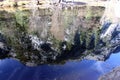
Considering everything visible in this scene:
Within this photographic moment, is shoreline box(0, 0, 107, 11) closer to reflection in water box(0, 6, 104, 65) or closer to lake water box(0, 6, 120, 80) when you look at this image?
reflection in water box(0, 6, 104, 65)

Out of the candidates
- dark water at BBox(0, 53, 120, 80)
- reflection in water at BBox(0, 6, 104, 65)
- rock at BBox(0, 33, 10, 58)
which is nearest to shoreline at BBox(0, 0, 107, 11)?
reflection in water at BBox(0, 6, 104, 65)

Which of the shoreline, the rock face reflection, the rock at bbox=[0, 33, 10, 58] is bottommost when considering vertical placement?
the shoreline

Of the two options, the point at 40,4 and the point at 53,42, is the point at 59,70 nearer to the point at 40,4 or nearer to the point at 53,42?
the point at 53,42

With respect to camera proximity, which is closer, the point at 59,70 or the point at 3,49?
the point at 59,70

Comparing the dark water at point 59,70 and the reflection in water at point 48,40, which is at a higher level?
the dark water at point 59,70

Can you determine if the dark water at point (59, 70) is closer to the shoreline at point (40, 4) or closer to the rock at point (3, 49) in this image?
the rock at point (3, 49)

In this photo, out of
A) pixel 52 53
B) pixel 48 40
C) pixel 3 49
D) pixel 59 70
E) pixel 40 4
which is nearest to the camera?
pixel 59 70


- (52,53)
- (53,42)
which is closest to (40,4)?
(53,42)

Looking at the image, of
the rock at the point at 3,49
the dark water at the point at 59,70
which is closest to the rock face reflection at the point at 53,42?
the rock at the point at 3,49

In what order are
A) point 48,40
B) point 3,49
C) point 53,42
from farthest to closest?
point 48,40 < point 53,42 < point 3,49
